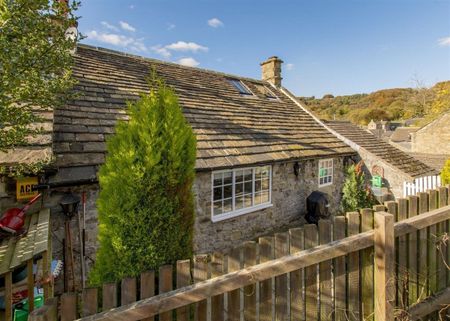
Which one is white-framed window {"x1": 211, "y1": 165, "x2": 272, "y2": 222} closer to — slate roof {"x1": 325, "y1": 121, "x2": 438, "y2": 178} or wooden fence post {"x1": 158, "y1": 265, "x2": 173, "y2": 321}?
wooden fence post {"x1": 158, "y1": 265, "x2": 173, "y2": 321}

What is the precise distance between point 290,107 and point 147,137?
1206 cm

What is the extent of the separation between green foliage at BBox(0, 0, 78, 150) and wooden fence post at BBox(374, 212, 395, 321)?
4.57 metres

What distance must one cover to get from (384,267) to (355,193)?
28.4ft

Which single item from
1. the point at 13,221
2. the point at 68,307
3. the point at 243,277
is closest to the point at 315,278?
the point at 243,277

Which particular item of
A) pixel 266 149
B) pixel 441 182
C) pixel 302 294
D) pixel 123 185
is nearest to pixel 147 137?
pixel 123 185

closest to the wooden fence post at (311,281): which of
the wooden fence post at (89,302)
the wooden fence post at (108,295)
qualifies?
the wooden fence post at (108,295)

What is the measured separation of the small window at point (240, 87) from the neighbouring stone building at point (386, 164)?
14.6 feet

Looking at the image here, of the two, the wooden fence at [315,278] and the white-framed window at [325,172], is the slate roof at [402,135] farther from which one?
the wooden fence at [315,278]

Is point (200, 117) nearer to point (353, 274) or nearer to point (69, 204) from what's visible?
point (69, 204)

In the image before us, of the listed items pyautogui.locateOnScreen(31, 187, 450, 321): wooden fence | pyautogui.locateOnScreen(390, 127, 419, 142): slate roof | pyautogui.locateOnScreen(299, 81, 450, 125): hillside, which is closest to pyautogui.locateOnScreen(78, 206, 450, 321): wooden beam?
pyautogui.locateOnScreen(31, 187, 450, 321): wooden fence

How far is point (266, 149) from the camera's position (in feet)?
29.1

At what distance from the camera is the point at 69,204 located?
190 inches

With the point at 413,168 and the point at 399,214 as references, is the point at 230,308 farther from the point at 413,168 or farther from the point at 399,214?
the point at 413,168

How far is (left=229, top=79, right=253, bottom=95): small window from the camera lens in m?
13.3
